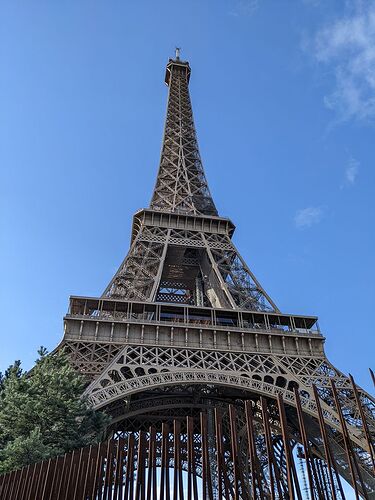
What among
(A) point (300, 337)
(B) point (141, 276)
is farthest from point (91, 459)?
(B) point (141, 276)

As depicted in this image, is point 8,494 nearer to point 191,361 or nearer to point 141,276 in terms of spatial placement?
point 191,361

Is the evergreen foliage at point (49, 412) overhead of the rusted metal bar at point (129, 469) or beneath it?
overhead

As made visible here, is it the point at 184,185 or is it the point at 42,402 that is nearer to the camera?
the point at 42,402

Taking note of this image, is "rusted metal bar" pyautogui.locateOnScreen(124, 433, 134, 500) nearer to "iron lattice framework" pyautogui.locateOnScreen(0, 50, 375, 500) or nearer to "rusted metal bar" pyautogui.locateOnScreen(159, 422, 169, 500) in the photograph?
"rusted metal bar" pyautogui.locateOnScreen(159, 422, 169, 500)

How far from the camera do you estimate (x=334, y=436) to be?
22797 millimetres

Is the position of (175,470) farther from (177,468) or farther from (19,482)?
(19,482)

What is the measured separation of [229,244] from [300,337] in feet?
34.1

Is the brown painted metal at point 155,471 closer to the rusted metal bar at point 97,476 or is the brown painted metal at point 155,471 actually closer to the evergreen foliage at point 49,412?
the rusted metal bar at point 97,476

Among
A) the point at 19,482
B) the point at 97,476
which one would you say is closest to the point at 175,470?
the point at 97,476

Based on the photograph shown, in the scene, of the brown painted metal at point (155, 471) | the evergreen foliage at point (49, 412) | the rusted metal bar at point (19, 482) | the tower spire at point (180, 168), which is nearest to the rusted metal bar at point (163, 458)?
the brown painted metal at point (155, 471)

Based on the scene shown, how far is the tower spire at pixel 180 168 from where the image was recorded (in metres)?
38.6

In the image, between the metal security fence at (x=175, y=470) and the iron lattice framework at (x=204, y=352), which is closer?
the metal security fence at (x=175, y=470)

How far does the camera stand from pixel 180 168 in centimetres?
4222

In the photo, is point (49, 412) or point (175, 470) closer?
point (175, 470)
